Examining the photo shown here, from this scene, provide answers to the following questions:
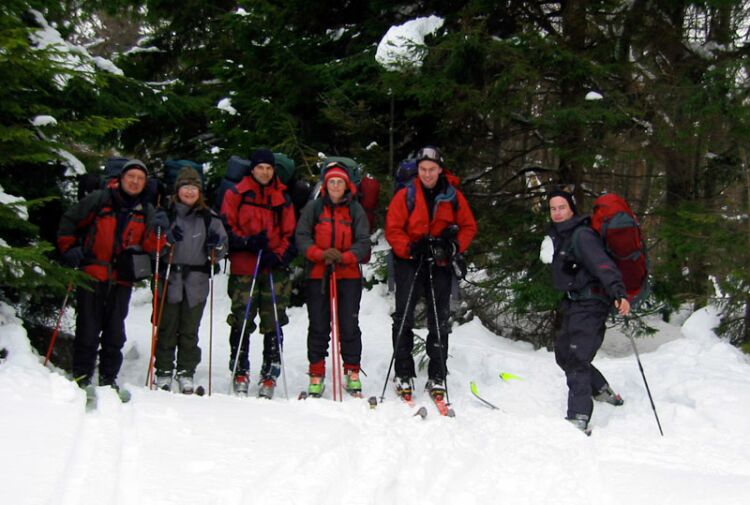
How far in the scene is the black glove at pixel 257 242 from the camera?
255 inches

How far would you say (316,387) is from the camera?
251 inches

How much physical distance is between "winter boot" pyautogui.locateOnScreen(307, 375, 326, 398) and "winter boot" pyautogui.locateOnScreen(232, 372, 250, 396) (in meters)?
0.70

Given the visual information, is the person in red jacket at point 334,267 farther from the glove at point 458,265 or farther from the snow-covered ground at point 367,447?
the glove at point 458,265

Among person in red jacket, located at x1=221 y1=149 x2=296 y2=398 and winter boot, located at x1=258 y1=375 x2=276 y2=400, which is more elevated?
person in red jacket, located at x1=221 y1=149 x2=296 y2=398

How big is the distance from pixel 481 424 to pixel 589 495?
5.27ft

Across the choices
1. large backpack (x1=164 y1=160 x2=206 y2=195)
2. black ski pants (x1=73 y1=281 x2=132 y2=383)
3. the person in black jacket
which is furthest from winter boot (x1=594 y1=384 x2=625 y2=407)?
black ski pants (x1=73 y1=281 x2=132 y2=383)

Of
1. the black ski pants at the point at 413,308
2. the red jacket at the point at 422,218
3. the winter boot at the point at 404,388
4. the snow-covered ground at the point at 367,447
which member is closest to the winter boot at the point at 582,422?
the snow-covered ground at the point at 367,447

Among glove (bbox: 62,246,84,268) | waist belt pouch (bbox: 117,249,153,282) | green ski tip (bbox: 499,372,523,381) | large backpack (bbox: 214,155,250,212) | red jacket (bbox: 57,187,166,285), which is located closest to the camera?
glove (bbox: 62,246,84,268)

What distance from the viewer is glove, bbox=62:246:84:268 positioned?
5832mm

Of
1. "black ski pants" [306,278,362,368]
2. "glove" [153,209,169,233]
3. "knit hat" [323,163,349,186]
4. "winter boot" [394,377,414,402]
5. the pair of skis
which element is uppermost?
"knit hat" [323,163,349,186]

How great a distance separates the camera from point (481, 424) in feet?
18.3

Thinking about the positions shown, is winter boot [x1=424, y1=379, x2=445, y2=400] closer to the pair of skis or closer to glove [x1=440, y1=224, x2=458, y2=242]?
glove [x1=440, y1=224, x2=458, y2=242]

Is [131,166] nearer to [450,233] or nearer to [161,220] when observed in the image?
[161,220]

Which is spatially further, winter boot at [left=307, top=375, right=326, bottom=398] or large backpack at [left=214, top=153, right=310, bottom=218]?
large backpack at [left=214, top=153, right=310, bottom=218]
